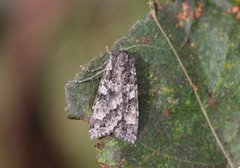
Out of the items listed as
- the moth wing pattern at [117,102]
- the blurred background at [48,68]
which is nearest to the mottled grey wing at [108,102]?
the moth wing pattern at [117,102]

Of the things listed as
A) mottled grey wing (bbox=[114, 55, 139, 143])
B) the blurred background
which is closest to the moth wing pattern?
mottled grey wing (bbox=[114, 55, 139, 143])

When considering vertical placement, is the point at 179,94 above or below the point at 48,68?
below

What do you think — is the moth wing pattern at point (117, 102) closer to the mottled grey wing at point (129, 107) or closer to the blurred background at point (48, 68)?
the mottled grey wing at point (129, 107)

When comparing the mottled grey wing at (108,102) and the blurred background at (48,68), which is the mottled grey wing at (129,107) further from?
the blurred background at (48,68)

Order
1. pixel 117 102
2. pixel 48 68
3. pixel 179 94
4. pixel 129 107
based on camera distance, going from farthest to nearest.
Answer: pixel 48 68
pixel 117 102
pixel 129 107
pixel 179 94

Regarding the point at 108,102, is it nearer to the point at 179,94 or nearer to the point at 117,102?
the point at 117,102

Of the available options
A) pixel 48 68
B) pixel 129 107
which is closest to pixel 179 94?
pixel 129 107

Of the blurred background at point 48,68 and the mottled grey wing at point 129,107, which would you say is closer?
the mottled grey wing at point 129,107

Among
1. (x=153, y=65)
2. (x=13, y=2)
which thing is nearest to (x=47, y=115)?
(x=13, y=2)
